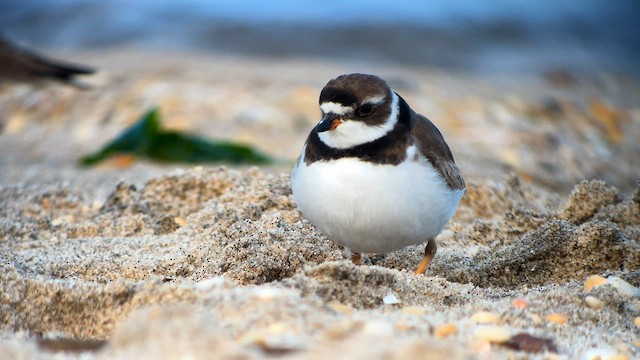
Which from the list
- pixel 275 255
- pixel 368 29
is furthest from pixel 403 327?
pixel 368 29

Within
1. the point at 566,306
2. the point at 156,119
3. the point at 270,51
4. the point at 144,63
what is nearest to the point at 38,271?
the point at 566,306

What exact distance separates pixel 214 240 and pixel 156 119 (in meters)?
3.52

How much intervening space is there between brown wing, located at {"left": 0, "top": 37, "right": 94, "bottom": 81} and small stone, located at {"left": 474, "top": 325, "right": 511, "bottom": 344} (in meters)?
6.24

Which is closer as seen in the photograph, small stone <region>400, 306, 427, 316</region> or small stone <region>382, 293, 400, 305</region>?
small stone <region>400, 306, 427, 316</region>

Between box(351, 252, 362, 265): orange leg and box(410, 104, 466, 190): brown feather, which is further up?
box(410, 104, 466, 190): brown feather

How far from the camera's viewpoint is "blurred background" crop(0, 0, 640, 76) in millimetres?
12594

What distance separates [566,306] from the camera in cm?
310

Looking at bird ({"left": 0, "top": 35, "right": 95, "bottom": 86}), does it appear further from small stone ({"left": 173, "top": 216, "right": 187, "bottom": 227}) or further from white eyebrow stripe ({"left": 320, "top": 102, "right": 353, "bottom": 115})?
white eyebrow stripe ({"left": 320, "top": 102, "right": 353, "bottom": 115})

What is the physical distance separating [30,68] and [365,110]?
17.9 ft

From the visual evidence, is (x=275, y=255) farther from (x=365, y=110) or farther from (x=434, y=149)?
(x=434, y=149)

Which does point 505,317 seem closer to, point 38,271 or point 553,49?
point 38,271

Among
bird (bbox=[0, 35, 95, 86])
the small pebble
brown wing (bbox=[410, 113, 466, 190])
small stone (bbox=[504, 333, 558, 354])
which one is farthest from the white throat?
bird (bbox=[0, 35, 95, 86])

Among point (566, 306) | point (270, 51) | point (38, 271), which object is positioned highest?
point (566, 306)

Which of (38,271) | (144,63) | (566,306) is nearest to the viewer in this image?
(566,306)
